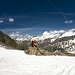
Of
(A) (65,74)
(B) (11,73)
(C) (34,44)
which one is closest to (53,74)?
(A) (65,74)

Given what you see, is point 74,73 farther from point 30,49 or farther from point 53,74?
point 30,49

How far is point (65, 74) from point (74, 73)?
0.56 m

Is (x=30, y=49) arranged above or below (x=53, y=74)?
above

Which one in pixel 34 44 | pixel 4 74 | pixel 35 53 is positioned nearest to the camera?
pixel 4 74

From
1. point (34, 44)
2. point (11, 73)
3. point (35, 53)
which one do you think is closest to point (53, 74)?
point (11, 73)

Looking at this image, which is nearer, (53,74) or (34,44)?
(53,74)

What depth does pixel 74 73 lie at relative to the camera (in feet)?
32.8

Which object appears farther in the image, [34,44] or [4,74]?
[34,44]

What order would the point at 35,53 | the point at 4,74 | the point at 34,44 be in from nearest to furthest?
the point at 4,74 → the point at 35,53 → the point at 34,44

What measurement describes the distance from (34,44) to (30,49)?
7.21 feet

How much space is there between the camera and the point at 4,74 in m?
9.60

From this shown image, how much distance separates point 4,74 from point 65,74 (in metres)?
3.13

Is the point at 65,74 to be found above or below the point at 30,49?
below

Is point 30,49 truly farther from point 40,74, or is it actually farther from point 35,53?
point 40,74
